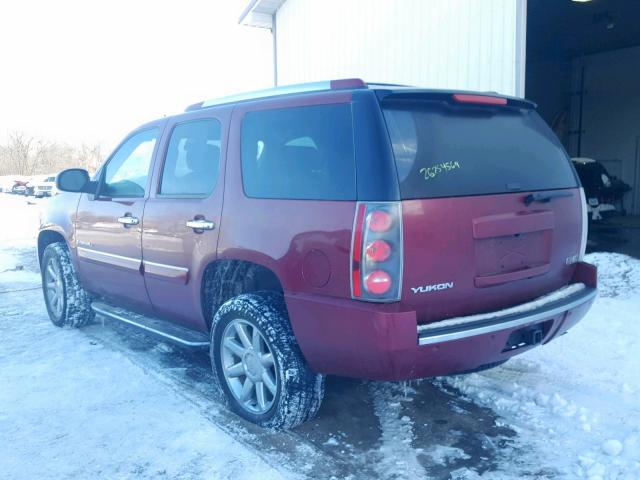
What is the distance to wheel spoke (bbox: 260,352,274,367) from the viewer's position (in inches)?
136

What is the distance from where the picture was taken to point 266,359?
3.48 m

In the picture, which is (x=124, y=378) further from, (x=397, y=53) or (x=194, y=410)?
(x=397, y=53)

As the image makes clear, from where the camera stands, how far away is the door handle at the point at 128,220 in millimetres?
4445

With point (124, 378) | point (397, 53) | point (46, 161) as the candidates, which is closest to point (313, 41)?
point (397, 53)

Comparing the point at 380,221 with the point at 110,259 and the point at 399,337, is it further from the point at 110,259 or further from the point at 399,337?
the point at 110,259

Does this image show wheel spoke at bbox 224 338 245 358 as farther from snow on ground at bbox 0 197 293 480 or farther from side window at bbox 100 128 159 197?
side window at bbox 100 128 159 197

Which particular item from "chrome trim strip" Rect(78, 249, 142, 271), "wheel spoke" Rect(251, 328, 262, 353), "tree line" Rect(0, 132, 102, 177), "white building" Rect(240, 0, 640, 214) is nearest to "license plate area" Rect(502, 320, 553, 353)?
"wheel spoke" Rect(251, 328, 262, 353)

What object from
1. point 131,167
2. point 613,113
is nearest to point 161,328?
point 131,167

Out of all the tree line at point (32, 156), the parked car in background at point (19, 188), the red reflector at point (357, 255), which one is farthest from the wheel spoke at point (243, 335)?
the tree line at point (32, 156)

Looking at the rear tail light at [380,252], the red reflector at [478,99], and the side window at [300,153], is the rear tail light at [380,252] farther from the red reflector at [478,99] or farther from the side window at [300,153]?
the red reflector at [478,99]

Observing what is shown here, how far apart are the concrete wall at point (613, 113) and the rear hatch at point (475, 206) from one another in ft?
50.5

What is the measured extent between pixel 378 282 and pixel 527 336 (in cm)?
Answer: 98

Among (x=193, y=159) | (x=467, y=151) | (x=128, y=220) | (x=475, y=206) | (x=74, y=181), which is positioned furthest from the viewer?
(x=74, y=181)

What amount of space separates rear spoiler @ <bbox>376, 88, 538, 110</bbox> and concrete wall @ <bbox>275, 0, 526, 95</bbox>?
3945 millimetres
